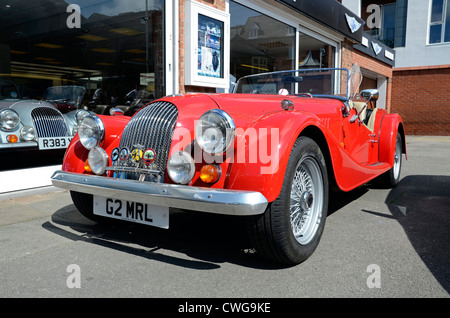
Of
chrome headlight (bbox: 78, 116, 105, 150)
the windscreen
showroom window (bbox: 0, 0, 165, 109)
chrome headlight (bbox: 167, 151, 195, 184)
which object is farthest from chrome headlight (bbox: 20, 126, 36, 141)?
chrome headlight (bbox: 167, 151, 195, 184)

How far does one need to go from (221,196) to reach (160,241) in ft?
3.27

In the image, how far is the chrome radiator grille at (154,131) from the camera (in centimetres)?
231

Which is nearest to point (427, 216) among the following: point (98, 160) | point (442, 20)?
point (98, 160)

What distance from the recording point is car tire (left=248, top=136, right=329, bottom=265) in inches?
78.3

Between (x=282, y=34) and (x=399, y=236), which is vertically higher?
(x=282, y=34)

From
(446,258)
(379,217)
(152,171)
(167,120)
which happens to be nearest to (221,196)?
(152,171)

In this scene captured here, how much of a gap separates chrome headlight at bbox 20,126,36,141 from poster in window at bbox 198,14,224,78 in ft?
8.42

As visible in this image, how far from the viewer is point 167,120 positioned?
2.41m

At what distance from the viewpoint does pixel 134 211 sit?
2.26 meters

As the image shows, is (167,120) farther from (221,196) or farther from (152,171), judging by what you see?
(221,196)

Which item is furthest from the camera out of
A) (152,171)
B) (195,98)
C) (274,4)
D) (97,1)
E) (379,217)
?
(274,4)

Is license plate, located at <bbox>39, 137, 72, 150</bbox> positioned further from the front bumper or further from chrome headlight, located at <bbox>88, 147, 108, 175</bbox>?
chrome headlight, located at <bbox>88, 147, 108, 175</bbox>

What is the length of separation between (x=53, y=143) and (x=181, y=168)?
2919mm

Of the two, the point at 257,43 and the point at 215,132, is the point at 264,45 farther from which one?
the point at 215,132
